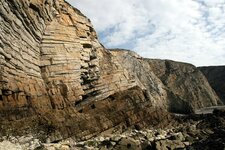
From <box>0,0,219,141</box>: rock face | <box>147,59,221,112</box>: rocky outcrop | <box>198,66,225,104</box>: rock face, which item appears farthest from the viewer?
<box>198,66,225,104</box>: rock face

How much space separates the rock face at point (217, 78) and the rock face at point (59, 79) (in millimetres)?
73426

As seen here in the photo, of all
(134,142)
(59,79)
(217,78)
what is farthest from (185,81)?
(134,142)

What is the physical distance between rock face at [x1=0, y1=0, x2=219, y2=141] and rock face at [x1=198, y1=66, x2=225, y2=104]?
73426 mm

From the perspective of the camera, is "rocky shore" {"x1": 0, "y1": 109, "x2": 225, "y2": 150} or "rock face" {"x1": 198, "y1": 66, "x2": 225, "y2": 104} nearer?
"rocky shore" {"x1": 0, "y1": 109, "x2": 225, "y2": 150}

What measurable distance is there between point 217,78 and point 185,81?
3200 centimetres

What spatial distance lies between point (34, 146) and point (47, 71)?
6860mm

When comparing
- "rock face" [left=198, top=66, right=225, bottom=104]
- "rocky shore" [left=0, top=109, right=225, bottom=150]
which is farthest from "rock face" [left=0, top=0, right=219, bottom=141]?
"rock face" [left=198, top=66, right=225, bottom=104]

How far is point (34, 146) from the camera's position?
19859 mm

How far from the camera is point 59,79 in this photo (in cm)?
2586

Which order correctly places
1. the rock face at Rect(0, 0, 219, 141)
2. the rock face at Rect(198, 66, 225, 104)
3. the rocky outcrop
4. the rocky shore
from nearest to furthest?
the rocky shore → the rock face at Rect(0, 0, 219, 141) → the rocky outcrop → the rock face at Rect(198, 66, 225, 104)

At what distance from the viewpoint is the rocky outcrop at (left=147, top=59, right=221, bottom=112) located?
77.9m

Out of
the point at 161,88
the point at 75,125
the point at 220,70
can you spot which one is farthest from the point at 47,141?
the point at 220,70

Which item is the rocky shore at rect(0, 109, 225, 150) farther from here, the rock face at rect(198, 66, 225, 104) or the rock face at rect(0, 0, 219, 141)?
the rock face at rect(198, 66, 225, 104)

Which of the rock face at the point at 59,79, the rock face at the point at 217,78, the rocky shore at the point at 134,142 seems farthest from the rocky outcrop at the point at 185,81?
the rocky shore at the point at 134,142
